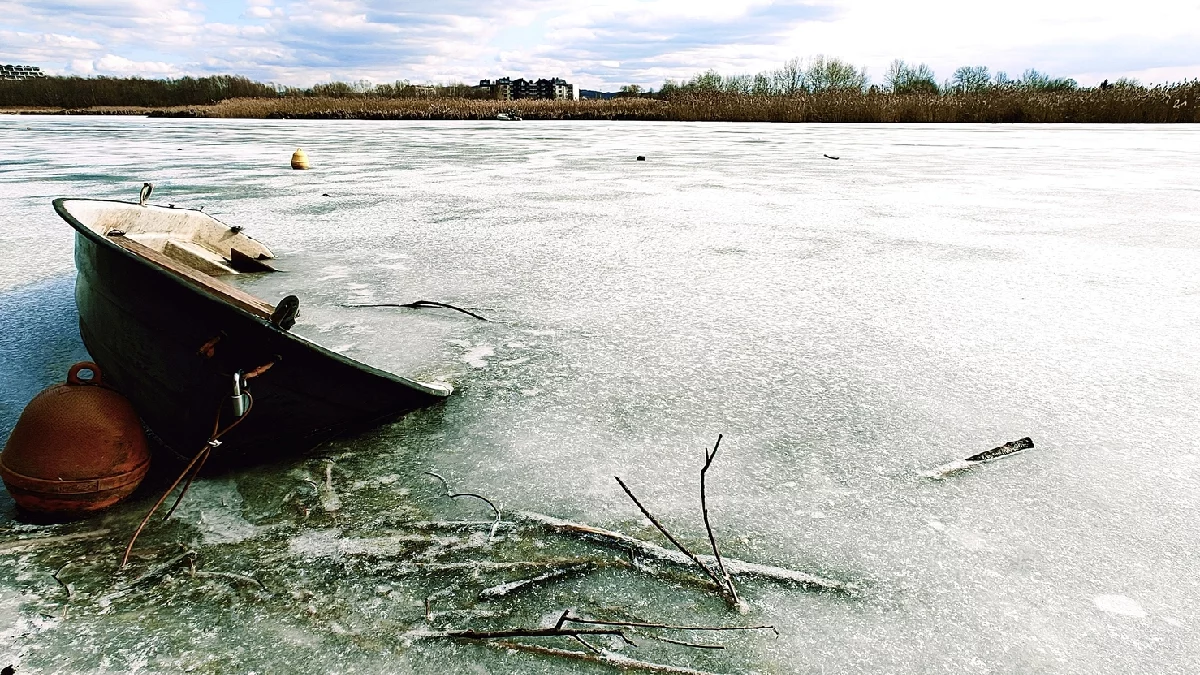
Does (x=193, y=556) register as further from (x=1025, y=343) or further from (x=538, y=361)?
(x=1025, y=343)

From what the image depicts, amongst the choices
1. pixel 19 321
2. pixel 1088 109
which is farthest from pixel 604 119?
pixel 19 321

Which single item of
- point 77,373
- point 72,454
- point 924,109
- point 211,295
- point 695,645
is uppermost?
point 924,109

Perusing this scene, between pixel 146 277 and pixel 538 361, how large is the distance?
106cm

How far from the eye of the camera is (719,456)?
1.62 m

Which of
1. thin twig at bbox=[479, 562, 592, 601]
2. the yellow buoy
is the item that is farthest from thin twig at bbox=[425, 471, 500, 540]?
the yellow buoy

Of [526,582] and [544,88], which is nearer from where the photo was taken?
[526,582]

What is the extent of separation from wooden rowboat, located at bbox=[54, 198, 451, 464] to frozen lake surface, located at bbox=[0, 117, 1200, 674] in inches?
3.3

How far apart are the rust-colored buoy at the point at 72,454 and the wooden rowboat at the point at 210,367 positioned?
0.11 m

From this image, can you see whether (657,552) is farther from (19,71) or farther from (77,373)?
(19,71)

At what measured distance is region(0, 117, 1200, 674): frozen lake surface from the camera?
109 cm

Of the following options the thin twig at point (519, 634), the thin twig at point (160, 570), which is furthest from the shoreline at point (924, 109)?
the thin twig at point (160, 570)

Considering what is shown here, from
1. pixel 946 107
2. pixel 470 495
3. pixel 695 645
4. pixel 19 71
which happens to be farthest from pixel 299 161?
pixel 19 71

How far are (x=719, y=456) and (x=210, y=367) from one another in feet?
3.60

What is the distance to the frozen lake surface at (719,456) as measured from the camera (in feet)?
3.58
